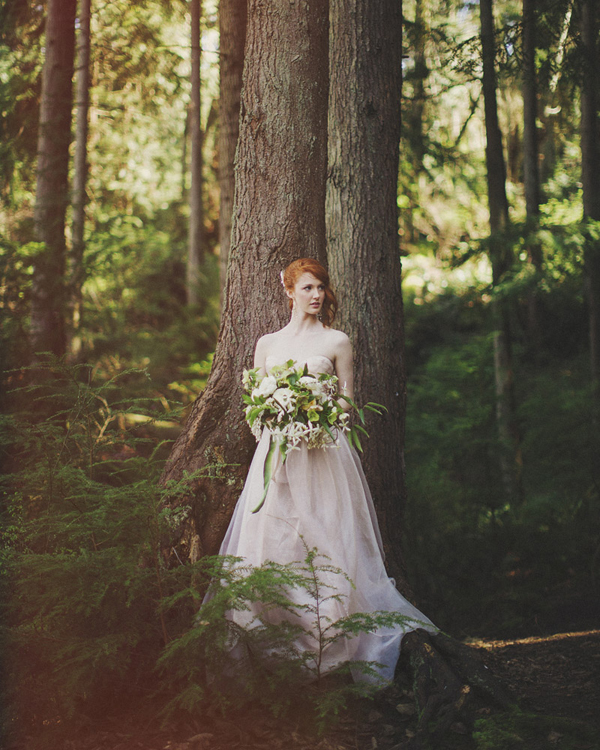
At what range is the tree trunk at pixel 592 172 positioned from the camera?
8.29 metres

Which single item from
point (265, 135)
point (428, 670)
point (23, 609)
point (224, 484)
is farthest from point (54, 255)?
point (428, 670)

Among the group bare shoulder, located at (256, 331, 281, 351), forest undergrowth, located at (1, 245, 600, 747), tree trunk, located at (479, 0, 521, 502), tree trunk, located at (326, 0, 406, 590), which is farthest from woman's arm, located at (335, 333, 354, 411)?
tree trunk, located at (479, 0, 521, 502)

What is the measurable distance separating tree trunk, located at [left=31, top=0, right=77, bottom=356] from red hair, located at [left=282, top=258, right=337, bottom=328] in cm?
484

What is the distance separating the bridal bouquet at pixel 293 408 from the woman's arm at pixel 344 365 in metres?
Result: 0.28

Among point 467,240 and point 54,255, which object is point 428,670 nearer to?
point 467,240

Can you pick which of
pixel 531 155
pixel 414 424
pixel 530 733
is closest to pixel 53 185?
pixel 414 424

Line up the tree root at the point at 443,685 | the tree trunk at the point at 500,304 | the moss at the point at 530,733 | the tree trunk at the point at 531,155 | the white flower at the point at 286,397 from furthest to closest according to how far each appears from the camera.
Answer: the tree trunk at the point at 500,304, the tree trunk at the point at 531,155, the white flower at the point at 286,397, the tree root at the point at 443,685, the moss at the point at 530,733

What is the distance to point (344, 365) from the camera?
4328 millimetres

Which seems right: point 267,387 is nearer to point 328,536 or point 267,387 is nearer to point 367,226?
point 328,536

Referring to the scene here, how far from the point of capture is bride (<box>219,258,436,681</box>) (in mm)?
3896

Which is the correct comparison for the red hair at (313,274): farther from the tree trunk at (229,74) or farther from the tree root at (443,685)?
the tree trunk at (229,74)

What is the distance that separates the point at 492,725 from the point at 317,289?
2740 mm

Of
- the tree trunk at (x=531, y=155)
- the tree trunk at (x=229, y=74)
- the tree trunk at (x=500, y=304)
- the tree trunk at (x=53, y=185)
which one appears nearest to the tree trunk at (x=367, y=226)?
the tree trunk at (x=229, y=74)

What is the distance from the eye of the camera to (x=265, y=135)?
4.88m
